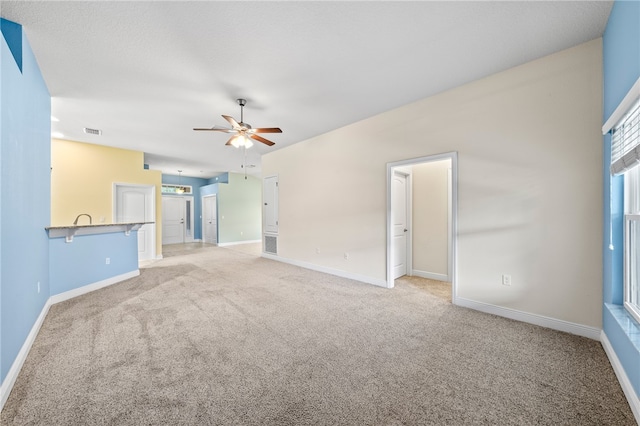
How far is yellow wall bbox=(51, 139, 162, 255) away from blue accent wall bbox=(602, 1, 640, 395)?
8.13 m

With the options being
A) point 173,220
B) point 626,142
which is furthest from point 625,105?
point 173,220

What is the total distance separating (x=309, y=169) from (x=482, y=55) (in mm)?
3457

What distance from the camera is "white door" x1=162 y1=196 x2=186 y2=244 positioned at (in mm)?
9703

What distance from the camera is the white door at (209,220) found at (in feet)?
31.4

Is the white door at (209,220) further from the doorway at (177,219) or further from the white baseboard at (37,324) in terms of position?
the white baseboard at (37,324)

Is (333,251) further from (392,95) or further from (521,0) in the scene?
(521,0)

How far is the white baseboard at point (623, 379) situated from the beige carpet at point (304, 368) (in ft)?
0.16

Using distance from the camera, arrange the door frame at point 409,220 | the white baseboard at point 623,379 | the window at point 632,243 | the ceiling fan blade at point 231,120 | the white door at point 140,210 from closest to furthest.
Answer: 1. the white baseboard at point 623,379
2. the window at point 632,243
3. the ceiling fan blade at point 231,120
4. the door frame at point 409,220
5. the white door at point 140,210

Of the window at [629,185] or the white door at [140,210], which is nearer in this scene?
the window at [629,185]

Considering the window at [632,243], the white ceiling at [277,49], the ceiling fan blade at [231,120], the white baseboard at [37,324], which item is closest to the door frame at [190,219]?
the white baseboard at [37,324]

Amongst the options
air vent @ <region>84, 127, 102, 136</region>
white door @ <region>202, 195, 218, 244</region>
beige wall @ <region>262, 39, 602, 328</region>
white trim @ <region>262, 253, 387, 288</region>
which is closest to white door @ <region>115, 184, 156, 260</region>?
air vent @ <region>84, 127, 102, 136</region>

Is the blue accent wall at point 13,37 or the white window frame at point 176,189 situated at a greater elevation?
the blue accent wall at point 13,37

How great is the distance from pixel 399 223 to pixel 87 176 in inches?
268

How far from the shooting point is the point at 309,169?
5.34 meters
